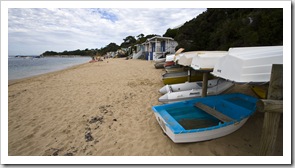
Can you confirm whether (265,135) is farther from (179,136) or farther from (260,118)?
(260,118)

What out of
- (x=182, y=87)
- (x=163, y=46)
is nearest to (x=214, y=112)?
(x=182, y=87)

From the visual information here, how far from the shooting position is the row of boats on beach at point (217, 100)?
106 inches

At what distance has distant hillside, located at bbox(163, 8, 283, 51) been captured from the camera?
33.5 feet

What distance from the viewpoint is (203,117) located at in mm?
4078

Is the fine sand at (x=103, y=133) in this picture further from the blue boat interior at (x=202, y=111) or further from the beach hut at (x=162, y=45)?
the beach hut at (x=162, y=45)

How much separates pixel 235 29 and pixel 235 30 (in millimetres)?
99

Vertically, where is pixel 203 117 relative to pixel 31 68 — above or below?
below

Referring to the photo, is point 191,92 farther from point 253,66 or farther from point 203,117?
point 253,66

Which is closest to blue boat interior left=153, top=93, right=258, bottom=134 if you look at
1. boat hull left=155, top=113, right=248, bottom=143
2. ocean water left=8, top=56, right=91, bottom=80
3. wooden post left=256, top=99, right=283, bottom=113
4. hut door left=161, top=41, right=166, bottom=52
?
boat hull left=155, top=113, right=248, bottom=143

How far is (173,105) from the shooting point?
13.6 feet

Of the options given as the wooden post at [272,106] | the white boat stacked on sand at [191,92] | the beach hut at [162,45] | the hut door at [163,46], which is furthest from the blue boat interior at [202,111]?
the hut door at [163,46]

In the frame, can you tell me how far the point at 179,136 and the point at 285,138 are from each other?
161cm

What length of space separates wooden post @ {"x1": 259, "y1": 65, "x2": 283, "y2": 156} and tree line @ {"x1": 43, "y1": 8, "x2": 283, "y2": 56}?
11.8 feet

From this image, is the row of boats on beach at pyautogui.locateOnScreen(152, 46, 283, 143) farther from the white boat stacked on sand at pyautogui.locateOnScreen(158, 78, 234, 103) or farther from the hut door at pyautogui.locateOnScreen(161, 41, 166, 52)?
the hut door at pyautogui.locateOnScreen(161, 41, 166, 52)
